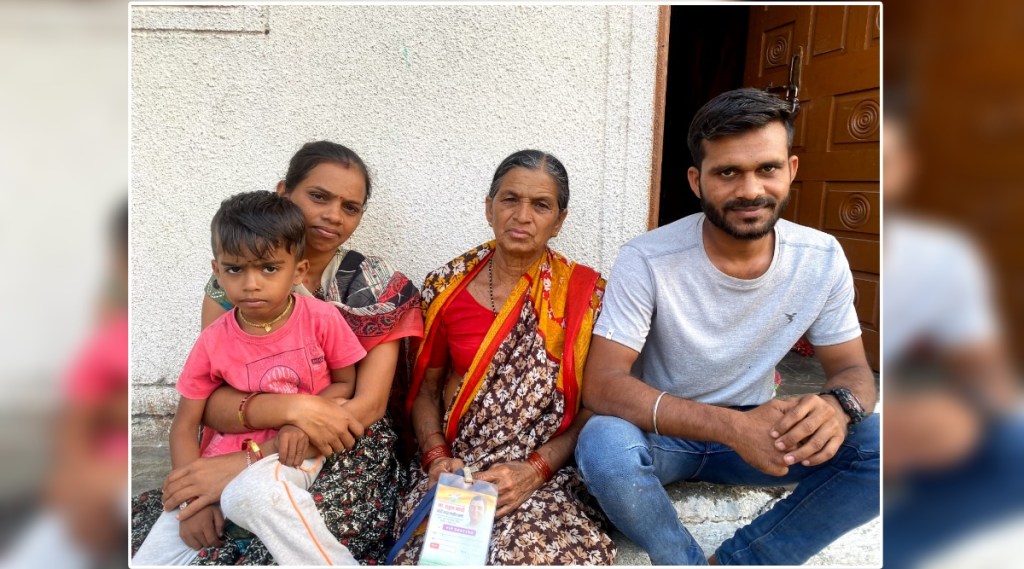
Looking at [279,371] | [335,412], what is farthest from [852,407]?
[279,371]

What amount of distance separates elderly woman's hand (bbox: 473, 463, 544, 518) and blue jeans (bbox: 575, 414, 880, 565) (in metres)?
0.18

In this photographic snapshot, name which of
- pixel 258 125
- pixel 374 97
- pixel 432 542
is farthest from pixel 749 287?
pixel 258 125

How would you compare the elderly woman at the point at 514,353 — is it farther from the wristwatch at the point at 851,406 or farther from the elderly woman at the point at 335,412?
the wristwatch at the point at 851,406

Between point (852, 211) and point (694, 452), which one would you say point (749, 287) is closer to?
point (694, 452)

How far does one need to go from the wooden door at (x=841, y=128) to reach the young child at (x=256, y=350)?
213cm

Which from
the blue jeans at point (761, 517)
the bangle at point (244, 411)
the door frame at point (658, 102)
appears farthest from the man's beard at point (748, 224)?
the bangle at point (244, 411)

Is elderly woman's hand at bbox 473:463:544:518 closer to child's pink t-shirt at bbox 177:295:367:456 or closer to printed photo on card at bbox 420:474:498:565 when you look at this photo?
printed photo on card at bbox 420:474:498:565

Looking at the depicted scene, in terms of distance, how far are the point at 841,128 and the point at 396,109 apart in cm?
214

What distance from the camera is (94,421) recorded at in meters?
1.40

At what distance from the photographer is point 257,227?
1.60 m

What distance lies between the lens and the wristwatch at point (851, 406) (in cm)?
163

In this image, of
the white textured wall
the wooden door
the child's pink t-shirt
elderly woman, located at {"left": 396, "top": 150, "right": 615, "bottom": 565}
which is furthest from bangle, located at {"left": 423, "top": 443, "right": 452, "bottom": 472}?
the wooden door

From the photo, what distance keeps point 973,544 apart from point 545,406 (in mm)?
1135

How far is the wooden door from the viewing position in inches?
106
